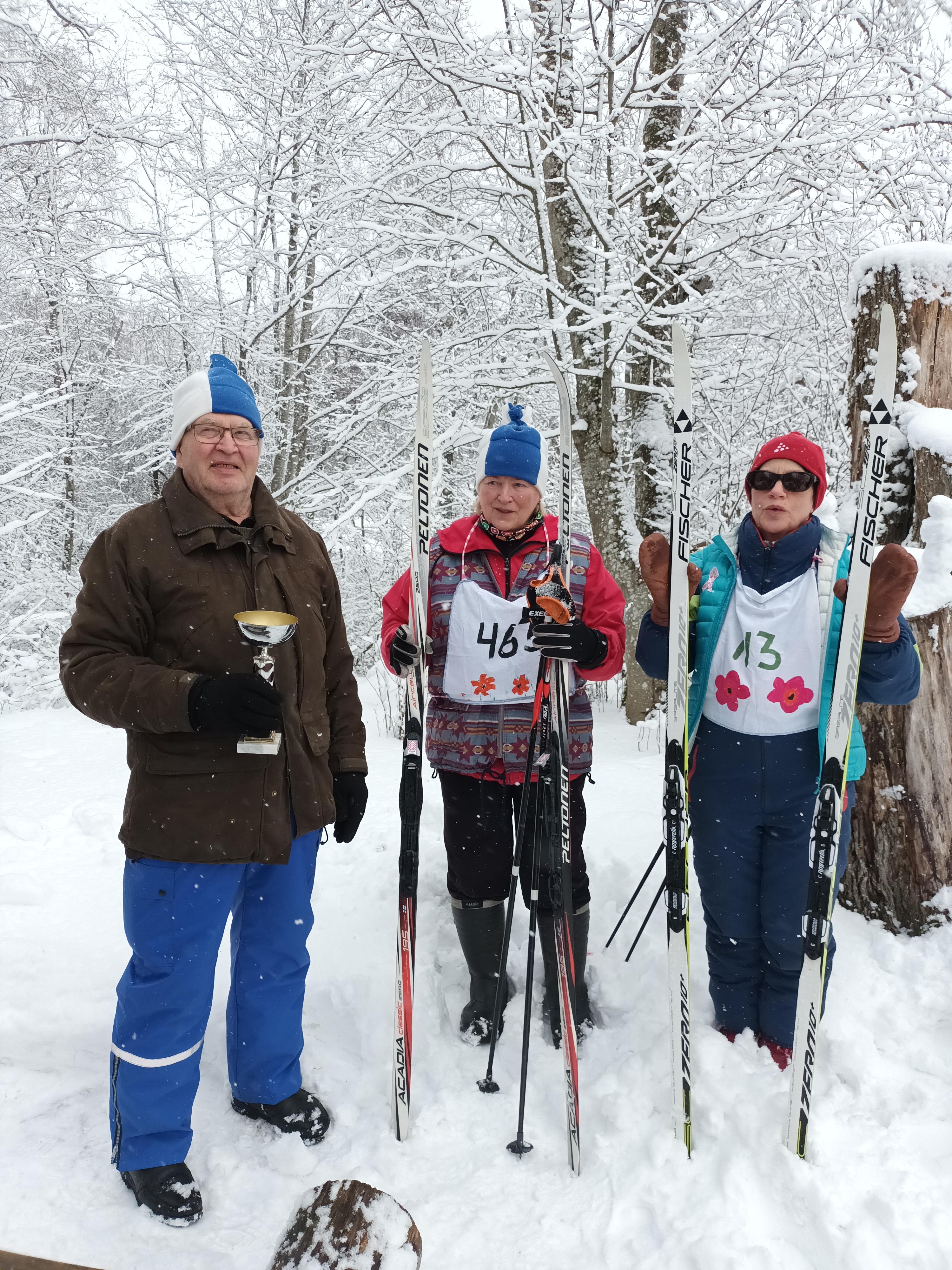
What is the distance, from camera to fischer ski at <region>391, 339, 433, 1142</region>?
2.39 meters

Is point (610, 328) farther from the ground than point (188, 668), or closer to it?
farther from the ground

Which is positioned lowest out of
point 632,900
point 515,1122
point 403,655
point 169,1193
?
point 515,1122

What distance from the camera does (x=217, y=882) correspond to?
2.10 meters

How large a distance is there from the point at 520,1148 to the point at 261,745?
4.67 ft

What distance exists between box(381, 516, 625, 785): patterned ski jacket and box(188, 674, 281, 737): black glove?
622 mm

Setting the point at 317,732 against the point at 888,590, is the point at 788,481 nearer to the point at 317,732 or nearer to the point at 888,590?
the point at 888,590

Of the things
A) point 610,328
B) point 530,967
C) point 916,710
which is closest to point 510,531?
point 530,967

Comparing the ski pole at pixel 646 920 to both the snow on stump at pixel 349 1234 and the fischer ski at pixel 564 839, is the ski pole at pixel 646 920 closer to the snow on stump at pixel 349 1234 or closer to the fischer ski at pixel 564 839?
the fischer ski at pixel 564 839

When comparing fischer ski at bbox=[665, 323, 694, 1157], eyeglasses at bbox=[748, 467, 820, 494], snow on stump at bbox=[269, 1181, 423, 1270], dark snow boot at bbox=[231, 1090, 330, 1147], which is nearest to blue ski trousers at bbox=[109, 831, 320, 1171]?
dark snow boot at bbox=[231, 1090, 330, 1147]

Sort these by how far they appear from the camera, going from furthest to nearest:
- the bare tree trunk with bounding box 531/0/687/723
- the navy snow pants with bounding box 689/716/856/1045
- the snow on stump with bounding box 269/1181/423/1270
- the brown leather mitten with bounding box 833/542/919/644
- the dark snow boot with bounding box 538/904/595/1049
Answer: the bare tree trunk with bounding box 531/0/687/723
the dark snow boot with bounding box 538/904/595/1049
the navy snow pants with bounding box 689/716/856/1045
the brown leather mitten with bounding box 833/542/919/644
the snow on stump with bounding box 269/1181/423/1270

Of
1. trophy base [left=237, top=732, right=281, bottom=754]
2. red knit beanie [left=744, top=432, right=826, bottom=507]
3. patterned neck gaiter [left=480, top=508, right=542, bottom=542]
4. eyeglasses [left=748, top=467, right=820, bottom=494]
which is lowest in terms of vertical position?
trophy base [left=237, top=732, right=281, bottom=754]

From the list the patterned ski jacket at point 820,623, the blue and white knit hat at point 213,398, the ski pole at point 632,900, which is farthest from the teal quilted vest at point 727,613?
the blue and white knit hat at point 213,398

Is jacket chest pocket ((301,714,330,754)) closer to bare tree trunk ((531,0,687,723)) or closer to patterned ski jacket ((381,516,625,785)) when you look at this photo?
patterned ski jacket ((381,516,625,785))

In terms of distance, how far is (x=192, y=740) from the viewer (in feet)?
6.79
